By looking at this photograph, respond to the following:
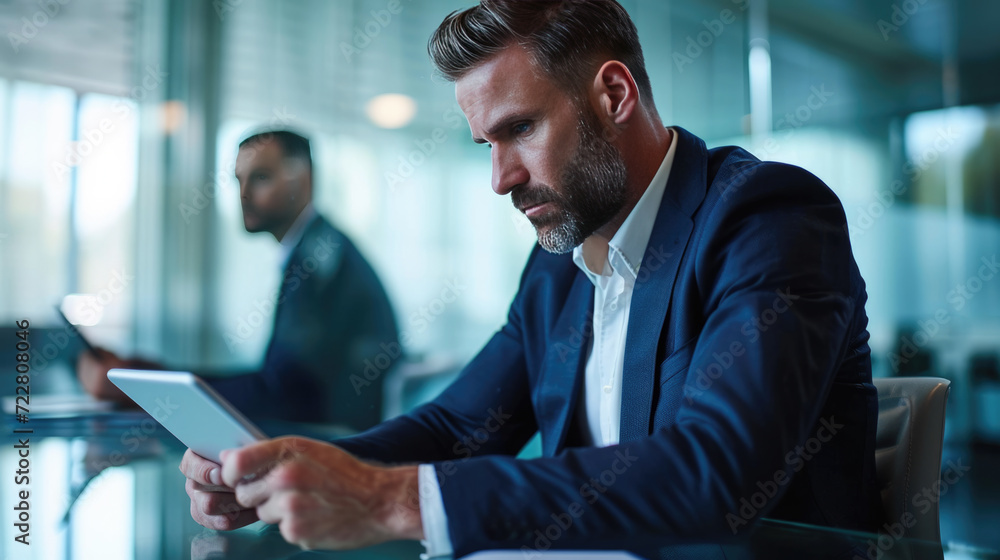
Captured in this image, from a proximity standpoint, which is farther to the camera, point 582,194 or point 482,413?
point 482,413

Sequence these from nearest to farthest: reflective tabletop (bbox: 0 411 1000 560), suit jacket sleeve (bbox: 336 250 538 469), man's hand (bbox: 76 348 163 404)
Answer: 1. reflective tabletop (bbox: 0 411 1000 560)
2. suit jacket sleeve (bbox: 336 250 538 469)
3. man's hand (bbox: 76 348 163 404)

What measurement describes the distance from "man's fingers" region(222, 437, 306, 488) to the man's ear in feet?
2.39

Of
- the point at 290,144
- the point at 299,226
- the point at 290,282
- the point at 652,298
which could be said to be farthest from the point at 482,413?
the point at 290,144

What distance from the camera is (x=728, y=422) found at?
0.78 meters

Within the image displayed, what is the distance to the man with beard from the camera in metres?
0.72

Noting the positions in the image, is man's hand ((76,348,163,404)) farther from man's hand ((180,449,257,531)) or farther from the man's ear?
the man's ear

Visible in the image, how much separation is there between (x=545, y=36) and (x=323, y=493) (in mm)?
761

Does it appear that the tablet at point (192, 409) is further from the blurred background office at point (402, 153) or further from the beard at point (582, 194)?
the blurred background office at point (402, 153)

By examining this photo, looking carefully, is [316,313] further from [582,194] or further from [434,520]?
[434,520]

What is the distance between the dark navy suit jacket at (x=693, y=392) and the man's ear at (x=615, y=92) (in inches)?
4.3

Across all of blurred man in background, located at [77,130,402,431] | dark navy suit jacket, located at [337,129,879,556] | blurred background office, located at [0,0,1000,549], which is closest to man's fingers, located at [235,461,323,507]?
dark navy suit jacket, located at [337,129,879,556]

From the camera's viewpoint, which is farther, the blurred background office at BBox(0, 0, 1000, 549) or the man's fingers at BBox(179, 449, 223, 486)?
the blurred background office at BBox(0, 0, 1000, 549)

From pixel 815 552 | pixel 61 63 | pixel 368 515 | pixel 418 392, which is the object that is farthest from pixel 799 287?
pixel 61 63

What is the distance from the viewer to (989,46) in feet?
13.7
